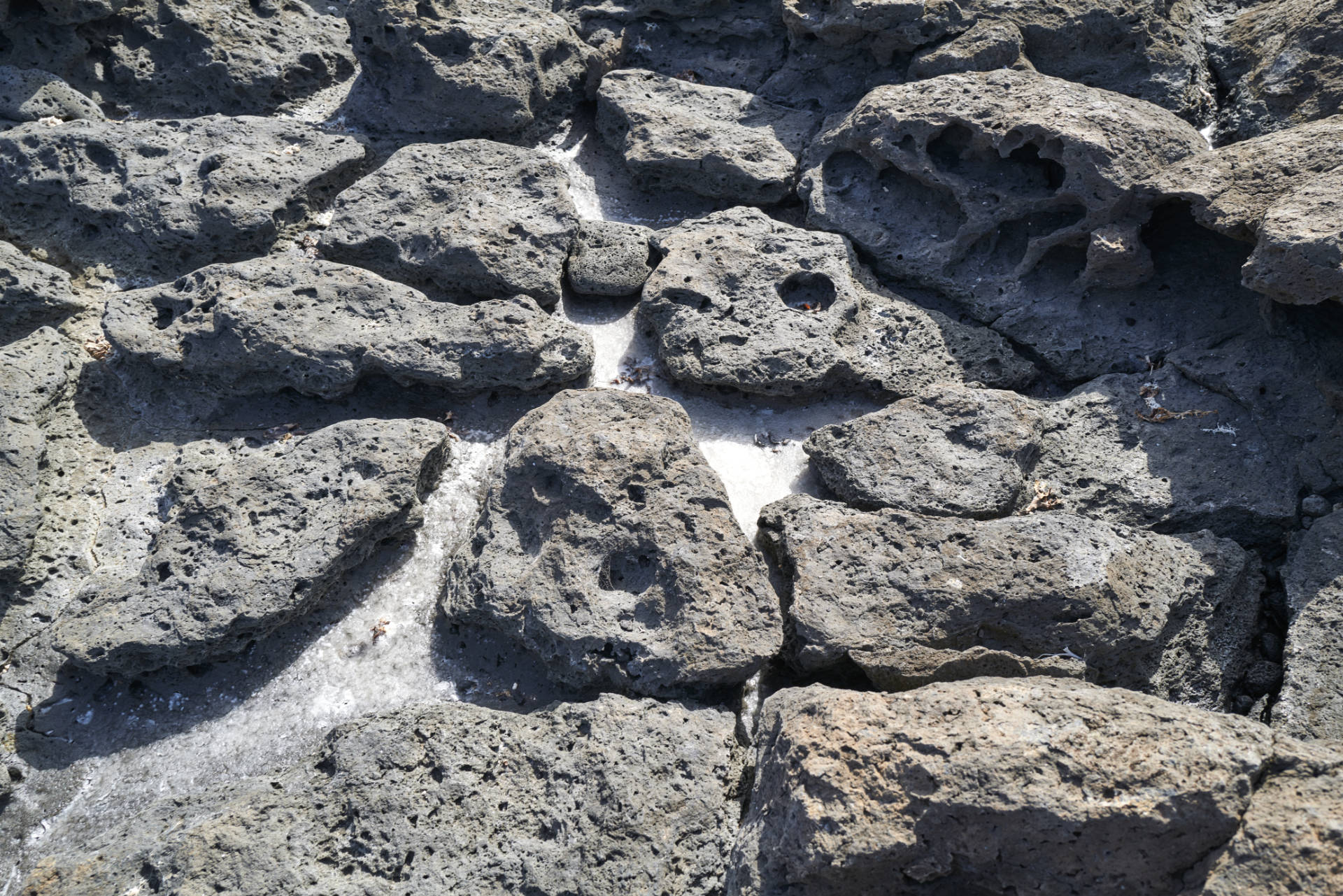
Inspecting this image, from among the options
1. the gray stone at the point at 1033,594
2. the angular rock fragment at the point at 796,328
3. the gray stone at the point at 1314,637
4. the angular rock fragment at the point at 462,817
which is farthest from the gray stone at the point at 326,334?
the gray stone at the point at 1314,637

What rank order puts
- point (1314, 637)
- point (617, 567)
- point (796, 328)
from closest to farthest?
point (1314, 637)
point (617, 567)
point (796, 328)

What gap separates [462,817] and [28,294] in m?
3.55

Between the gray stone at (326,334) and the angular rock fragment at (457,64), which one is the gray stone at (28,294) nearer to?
the gray stone at (326,334)

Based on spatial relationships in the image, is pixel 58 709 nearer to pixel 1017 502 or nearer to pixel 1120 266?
pixel 1017 502

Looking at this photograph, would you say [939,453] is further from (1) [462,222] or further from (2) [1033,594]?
(1) [462,222]

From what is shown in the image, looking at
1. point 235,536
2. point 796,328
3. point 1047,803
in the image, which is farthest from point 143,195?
point 1047,803

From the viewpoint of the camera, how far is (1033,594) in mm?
3395

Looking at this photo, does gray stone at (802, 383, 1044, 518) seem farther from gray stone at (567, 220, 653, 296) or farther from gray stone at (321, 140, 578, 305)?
gray stone at (321, 140, 578, 305)

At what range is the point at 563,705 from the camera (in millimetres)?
3373

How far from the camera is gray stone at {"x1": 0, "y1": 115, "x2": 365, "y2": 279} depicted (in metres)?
4.80

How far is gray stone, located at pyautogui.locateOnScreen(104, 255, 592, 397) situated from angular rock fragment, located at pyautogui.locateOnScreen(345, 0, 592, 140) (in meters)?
1.43

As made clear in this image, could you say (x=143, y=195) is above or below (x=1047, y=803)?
below

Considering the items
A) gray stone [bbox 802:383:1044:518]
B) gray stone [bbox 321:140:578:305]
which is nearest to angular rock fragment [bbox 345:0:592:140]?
gray stone [bbox 321:140:578:305]

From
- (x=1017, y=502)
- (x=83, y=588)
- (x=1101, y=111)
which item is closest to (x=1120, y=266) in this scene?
(x=1101, y=111)
